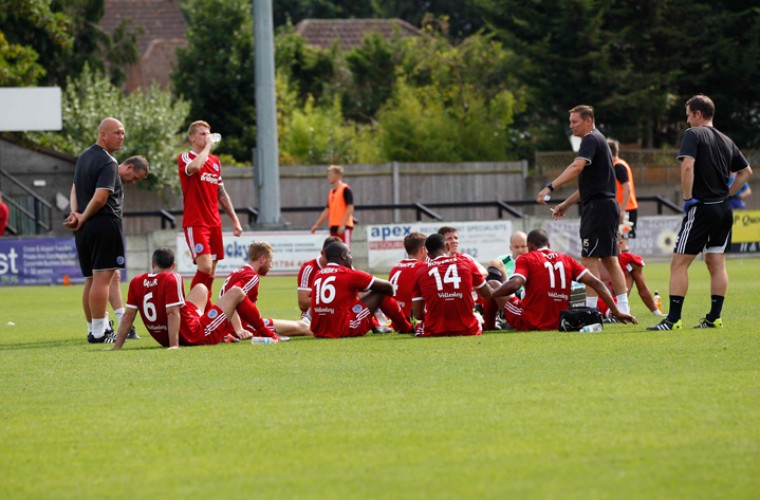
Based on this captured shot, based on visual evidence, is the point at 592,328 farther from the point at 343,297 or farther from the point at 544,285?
the point at 343,297

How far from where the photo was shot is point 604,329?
1230cm

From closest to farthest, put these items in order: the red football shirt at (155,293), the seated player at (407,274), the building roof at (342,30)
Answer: the red football shirt at (155,293) → the seated player at (407,274) → the building roof at (342,30)

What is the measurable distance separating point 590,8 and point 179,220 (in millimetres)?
15484

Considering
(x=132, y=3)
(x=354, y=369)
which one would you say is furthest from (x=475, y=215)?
(x=132, y=3)

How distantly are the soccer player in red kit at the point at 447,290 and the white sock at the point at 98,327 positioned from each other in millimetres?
3159

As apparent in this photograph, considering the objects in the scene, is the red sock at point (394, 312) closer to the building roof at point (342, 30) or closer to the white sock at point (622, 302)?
the white sock at point (622, 302)

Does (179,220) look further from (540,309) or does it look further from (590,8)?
(540,309)

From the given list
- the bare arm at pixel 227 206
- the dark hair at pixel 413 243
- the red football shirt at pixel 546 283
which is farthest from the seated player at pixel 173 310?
the red football shirt at pixel 546 283

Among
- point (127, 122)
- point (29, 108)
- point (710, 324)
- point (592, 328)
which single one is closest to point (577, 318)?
point (592, 328)

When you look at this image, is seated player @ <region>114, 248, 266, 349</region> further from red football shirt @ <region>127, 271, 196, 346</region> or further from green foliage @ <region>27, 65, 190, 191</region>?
green foliage @ <region>27, 65, 190, 191</region>

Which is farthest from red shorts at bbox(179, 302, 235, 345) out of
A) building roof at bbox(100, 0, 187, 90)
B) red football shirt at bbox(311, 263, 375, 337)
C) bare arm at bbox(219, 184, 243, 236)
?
building roof at bbox(100, 0, 187, 90)

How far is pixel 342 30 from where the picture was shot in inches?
2689

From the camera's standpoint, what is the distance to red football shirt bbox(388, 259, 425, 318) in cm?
1333

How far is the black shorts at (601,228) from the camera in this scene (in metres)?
12.5
